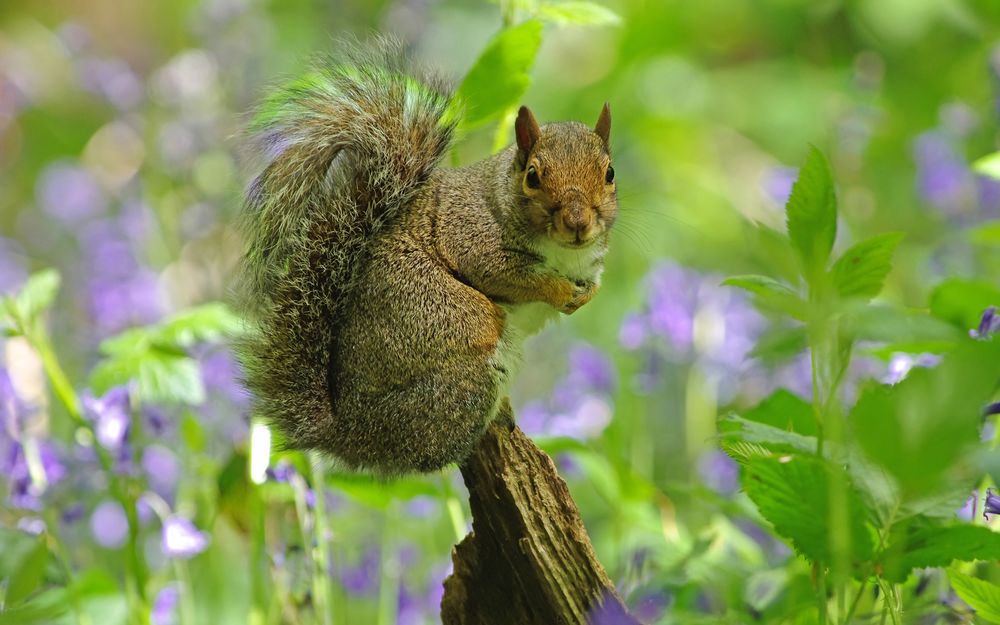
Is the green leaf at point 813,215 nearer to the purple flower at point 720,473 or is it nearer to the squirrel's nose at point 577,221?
the squirrel's nose at point 577,221

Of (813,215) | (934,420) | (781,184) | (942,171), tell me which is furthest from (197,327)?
(942,171)

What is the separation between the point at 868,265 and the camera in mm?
833

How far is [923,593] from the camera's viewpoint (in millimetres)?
1091

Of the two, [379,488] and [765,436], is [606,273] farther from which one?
[765,436]

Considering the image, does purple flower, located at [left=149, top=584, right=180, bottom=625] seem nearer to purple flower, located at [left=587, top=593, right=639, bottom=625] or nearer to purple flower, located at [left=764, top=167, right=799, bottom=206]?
purple flower, located at [left=587, top=593, right=639, bottom=625]

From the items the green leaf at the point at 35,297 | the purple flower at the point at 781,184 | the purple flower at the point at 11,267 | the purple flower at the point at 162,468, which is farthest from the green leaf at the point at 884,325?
the purple flower at the point at 11,267

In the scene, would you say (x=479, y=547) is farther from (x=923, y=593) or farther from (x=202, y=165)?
(x=202, y=165)

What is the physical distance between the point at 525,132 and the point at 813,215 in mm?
490

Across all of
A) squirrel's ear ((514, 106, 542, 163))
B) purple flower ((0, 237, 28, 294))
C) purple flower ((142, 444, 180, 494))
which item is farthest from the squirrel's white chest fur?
purple flower ((0, 237, 28, 294))

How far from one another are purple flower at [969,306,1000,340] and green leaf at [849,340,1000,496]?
315 millimetres

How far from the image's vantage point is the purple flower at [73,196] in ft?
8.88

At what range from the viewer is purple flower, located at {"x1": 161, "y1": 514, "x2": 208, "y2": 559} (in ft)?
3.90

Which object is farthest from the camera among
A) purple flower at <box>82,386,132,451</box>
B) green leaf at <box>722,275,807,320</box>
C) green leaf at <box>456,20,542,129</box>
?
purple flower at <box>82,386,132,451</box>

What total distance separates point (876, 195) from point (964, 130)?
0.83 m
